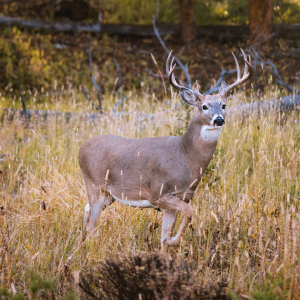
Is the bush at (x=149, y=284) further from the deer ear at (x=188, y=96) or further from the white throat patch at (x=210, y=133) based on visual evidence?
the deer ear at (x=188, y=96)

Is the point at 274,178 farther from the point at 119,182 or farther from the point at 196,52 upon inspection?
the point at 196,52

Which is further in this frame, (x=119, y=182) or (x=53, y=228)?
(x=53, y=228)

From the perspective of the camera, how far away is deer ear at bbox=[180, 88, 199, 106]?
365cm

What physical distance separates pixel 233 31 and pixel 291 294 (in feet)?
44.7

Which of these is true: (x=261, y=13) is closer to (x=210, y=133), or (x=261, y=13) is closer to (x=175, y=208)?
(x=210, y=133)

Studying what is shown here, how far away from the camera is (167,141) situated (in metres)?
3.68

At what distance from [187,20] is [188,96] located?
38.5ft

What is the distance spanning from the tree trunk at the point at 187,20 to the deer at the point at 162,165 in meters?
11.1

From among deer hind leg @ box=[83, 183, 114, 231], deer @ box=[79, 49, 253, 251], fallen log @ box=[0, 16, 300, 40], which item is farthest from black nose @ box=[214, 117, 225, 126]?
fallen log @ box=[0, 16, 300, 40]

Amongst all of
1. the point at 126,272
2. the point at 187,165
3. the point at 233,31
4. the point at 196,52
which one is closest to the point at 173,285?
the point at 126,272

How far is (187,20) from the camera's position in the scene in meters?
14.6

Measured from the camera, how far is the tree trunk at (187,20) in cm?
1405

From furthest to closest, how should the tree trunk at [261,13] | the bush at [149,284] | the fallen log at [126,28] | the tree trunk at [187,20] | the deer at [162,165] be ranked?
1. the fallen log at [126,28]
2. the tree trunk at [187,20]
3. the tree trunk at [261,13]
4. the deer at [162,165]
5. the bush at [149,284]

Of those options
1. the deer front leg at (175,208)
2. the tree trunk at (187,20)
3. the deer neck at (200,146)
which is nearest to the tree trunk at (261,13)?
the tree trunk at (187,20)
